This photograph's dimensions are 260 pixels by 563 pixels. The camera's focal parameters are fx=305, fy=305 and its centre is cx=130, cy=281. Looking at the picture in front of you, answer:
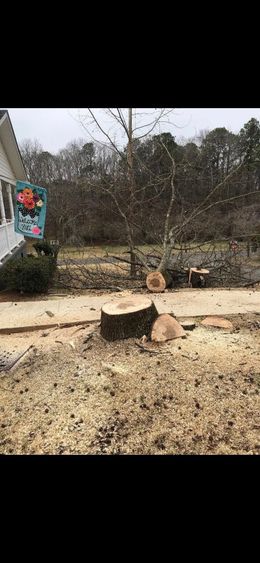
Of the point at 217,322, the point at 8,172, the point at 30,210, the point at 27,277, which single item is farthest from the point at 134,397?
the point at 8,172

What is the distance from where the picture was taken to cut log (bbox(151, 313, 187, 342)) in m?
3.43

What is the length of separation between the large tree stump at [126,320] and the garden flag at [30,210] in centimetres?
257

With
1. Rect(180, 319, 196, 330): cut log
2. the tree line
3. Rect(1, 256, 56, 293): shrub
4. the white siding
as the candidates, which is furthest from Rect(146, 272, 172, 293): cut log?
the white siding

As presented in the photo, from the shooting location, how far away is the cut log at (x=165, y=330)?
11.3ft

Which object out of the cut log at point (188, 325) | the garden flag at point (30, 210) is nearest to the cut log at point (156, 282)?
the garden flag at point (30, 210)

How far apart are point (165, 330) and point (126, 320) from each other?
0.48 metres

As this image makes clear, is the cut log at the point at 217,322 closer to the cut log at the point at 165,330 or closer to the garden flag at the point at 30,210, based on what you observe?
the cut log at the point at 165,330

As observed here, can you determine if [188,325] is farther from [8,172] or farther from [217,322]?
[8,172]

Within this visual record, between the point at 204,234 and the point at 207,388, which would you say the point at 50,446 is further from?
the point at 204,234

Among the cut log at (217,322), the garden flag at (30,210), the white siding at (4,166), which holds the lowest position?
the cut log at (217,322)

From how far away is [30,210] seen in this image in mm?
5289
